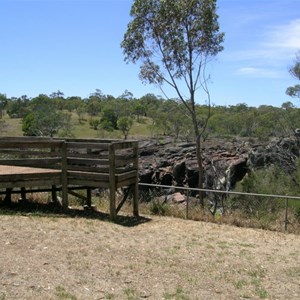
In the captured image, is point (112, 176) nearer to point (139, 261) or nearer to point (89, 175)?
point (89, 175)

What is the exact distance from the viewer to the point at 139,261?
23.0 feet

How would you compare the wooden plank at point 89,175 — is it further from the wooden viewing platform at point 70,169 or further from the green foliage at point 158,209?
the green foliage at point 158,209

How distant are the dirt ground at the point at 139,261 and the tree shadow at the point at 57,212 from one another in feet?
0.82

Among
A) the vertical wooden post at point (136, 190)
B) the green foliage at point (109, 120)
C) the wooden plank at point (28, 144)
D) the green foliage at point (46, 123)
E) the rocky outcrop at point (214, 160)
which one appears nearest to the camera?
the wooden plank at point (28, 144)

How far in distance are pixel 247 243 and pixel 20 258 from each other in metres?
4.19

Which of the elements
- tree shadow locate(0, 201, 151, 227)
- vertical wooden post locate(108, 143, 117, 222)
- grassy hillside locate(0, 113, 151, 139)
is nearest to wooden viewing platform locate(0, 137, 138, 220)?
vertical wooden post locate(108, 143, 117, 222)

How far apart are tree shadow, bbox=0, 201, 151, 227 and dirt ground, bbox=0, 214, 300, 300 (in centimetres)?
25

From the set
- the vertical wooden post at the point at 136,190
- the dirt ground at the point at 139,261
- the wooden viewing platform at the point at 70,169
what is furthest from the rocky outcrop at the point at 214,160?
the dirt ground at the point at 139,261

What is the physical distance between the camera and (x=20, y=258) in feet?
21.9

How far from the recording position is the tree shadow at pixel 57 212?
32.8ft

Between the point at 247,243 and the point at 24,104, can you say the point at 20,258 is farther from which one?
the point at 24,104

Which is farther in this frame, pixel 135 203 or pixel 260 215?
pixel 260 215

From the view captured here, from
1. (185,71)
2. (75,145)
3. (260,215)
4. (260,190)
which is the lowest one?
(260,190)

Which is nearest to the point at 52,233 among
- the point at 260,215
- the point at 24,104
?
the point at 260,215
